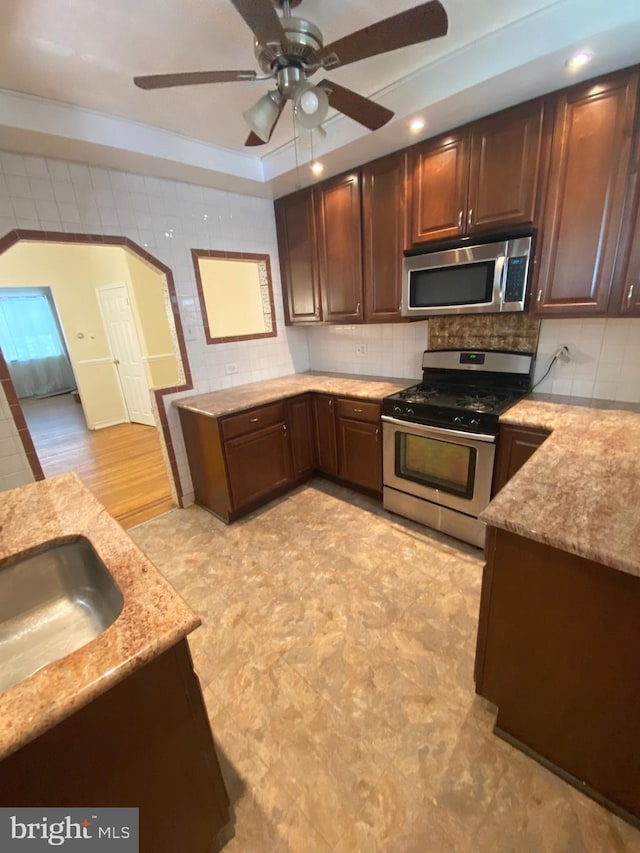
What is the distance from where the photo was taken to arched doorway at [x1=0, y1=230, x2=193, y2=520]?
2.22 metres

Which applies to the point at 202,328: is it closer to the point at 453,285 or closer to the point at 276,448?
the point at 276,448

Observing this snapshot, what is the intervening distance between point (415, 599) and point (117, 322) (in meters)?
5.41

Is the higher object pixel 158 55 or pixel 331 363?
pixel 158 55

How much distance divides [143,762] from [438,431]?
1994 mm

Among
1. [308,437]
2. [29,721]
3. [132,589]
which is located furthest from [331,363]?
[29,721]

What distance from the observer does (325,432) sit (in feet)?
10.1

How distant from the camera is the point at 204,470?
2.86 metres

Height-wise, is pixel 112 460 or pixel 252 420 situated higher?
pixel 252 420

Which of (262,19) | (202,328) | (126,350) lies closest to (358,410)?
(202,328)

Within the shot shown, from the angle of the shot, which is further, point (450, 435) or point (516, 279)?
point (450, 435)

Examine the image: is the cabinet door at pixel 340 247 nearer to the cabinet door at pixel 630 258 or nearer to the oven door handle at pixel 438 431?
the oven door handle at pixel 438 431

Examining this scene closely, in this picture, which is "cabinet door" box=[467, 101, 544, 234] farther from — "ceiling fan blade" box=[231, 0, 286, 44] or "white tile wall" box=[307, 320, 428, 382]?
"ceiling fan blade" box=[231, 0, 286, 44]

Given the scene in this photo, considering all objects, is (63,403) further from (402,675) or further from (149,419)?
(402,675)

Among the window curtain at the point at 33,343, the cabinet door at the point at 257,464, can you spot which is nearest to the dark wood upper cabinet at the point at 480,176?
the cabinet door at the point at 257,464
